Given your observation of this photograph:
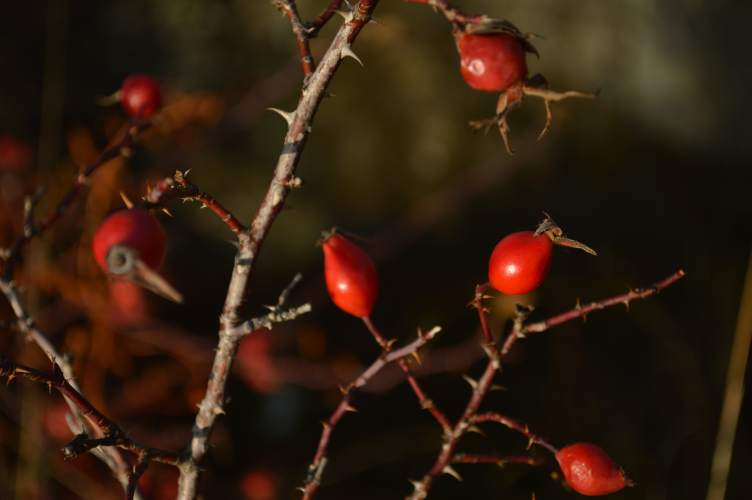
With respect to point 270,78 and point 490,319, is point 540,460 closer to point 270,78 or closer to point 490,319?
point 490,319

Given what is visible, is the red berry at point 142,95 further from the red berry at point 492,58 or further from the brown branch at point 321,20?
the red berry at point 492,58

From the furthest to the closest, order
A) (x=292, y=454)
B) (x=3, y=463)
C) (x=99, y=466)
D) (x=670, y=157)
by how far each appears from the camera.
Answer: (x=670, y=157)
(x=292, y=454)
(x=99, y=466)
(x=3, y=463)

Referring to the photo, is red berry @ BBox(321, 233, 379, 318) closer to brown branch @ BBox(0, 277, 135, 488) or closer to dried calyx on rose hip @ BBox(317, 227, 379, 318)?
dried calyx on rose hip @ BBox(317, 227, 379, 318)

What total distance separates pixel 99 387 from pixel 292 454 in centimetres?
46

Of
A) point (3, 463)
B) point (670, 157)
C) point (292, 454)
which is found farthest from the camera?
point (670, 157)

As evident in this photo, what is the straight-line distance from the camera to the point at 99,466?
1.00 metres

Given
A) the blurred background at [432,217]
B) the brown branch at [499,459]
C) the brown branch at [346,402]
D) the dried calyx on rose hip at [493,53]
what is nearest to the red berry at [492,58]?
the dried calyx on rose hip at [493,53]

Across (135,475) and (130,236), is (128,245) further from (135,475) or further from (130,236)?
(135,475)

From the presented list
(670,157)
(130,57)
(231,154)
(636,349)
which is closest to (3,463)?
(231,154)

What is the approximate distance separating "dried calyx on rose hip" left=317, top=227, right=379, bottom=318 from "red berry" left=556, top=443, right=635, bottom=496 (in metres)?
0.21

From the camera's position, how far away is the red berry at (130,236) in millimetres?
251

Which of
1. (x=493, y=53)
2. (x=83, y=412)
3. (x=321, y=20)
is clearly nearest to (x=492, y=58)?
(x=493, y=53)

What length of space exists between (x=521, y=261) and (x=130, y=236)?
26 cm

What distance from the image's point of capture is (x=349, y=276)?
42 centimetres
